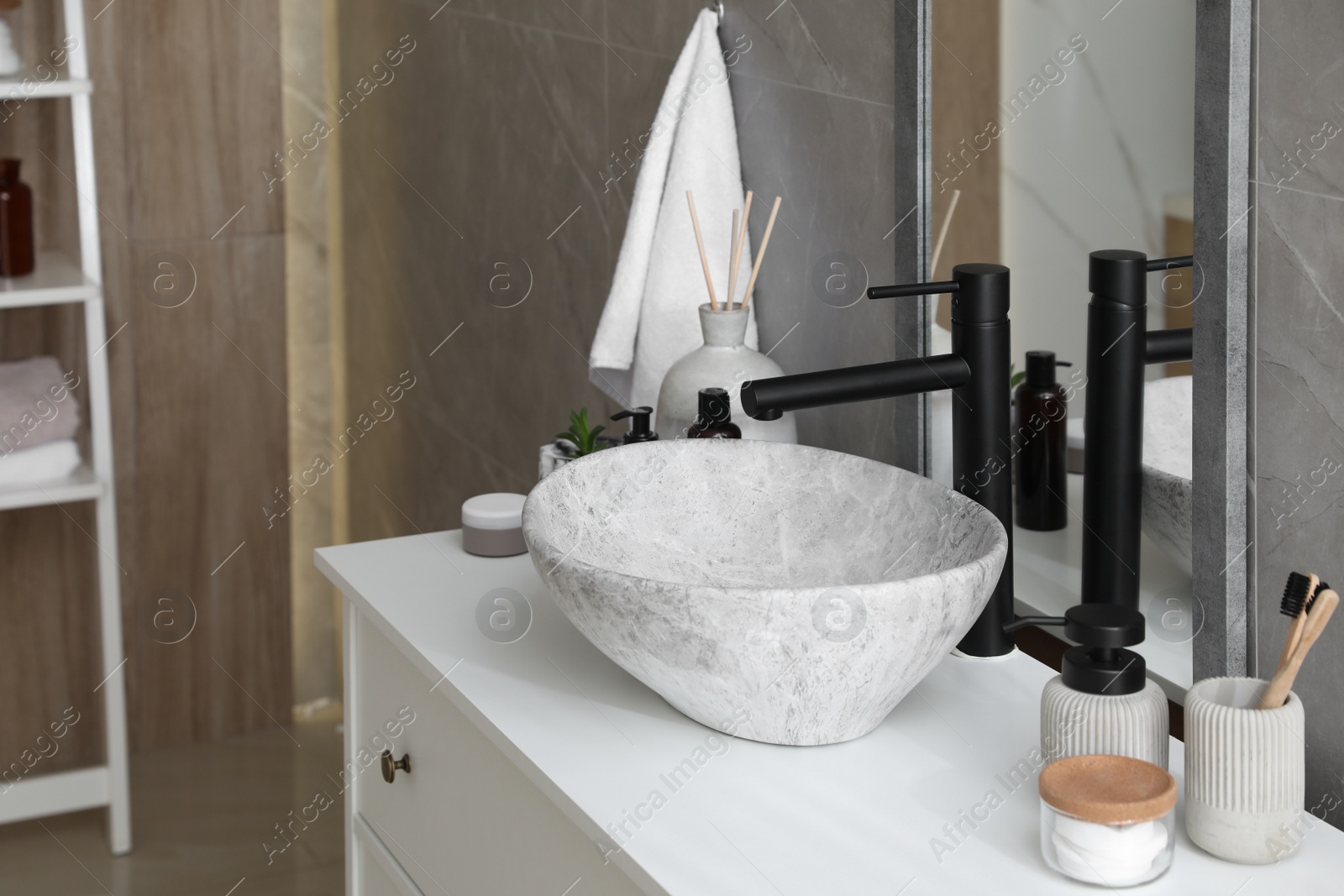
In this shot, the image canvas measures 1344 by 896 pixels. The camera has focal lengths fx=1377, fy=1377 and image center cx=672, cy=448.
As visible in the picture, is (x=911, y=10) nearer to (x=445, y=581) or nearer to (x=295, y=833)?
(x=445, y=581)

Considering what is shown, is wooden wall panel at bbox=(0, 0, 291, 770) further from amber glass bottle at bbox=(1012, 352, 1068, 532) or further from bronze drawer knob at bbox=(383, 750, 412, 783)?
amber glass bottle at bbox=(1012, 352, 1068, 532)

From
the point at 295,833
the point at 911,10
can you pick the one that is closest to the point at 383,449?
the point at 295,833

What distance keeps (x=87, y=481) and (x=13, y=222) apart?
0.42 meters

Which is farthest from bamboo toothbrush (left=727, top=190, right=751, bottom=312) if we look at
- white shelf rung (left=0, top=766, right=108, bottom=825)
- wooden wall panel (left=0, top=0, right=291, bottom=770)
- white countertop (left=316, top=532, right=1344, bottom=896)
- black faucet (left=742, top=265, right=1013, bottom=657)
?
white shelf rung (left=0, top=766, right=108, bottom=825)

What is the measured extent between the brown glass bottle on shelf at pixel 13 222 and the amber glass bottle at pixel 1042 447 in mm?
1689

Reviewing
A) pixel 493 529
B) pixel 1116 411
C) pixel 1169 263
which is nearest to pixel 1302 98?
pixel 1169 263

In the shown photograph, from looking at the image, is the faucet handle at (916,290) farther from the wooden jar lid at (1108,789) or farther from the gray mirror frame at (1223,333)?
the wooden jar lid at (1108,789)

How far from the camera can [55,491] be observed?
6.95 feet

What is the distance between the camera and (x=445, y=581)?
4.07 feet

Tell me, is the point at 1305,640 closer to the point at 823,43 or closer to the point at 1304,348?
the point at 1304,348

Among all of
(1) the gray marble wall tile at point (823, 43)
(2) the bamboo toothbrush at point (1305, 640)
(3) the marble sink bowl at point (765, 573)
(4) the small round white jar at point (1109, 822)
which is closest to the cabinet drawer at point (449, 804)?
(3) the marble sink bowl at point (765, 573)

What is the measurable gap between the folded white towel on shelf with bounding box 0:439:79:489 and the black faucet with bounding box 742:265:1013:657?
1.49 meters

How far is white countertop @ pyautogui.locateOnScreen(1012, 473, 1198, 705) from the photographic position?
951 millimetres

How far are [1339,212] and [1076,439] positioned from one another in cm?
28
